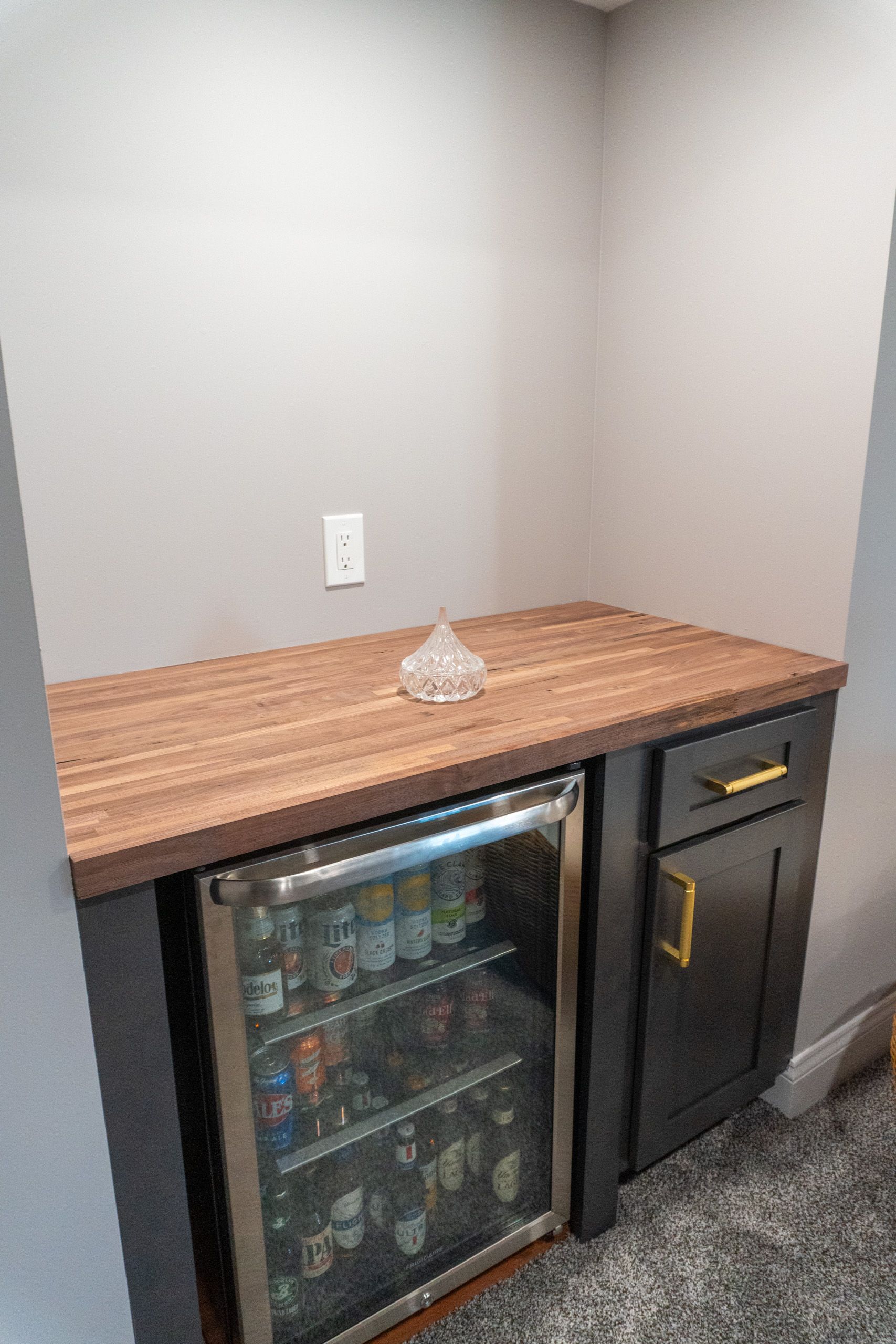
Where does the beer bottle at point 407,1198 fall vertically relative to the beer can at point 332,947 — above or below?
below

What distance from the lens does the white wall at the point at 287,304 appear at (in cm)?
121

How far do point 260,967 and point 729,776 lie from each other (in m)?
0.72

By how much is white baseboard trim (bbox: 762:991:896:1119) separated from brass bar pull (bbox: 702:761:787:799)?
0.64 meters

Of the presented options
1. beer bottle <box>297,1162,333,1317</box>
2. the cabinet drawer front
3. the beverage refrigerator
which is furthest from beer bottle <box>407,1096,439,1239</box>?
the cabinet drawer front

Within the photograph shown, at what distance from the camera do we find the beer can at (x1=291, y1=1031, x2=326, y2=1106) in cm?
112

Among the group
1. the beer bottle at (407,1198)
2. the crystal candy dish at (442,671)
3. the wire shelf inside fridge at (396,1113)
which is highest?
the crystal candy dish at (442,671)

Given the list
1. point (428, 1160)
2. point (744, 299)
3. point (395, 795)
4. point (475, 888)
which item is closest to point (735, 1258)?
point (428, 1160)

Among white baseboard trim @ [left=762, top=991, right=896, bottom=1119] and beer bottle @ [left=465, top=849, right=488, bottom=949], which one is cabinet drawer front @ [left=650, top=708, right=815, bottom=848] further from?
white baseboard trim @ [left=762, top=991, right=896, bottom=1119]

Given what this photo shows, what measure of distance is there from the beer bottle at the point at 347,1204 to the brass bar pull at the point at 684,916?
0.53 m

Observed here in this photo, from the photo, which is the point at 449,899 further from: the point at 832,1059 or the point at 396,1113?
the point at 832,1059

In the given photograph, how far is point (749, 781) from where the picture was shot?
1.32 metres

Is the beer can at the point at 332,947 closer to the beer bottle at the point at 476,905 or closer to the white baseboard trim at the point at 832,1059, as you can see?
the beer bottle at the point at 476,905

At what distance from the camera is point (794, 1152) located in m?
1.58

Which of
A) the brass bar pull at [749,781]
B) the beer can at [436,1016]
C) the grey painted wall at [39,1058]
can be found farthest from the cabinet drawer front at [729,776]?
the grey painted wall at [39,1058]
